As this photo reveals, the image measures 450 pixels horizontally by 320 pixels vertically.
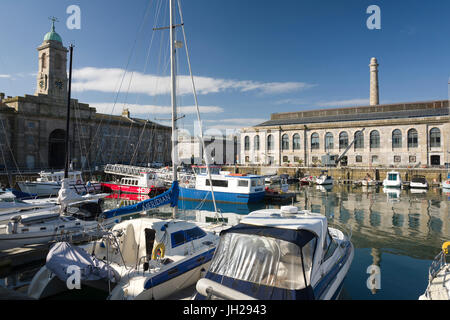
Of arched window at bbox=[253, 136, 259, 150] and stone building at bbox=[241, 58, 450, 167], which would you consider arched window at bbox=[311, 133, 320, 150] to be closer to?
stone building at bbox=[241, 58, 450, 167]

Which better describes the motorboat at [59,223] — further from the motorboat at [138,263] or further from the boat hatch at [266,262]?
the boat hatch at [266,262]

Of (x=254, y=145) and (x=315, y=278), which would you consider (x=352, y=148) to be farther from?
(x=315, y=278)

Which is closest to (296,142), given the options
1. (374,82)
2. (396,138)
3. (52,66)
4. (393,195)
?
(396,138)

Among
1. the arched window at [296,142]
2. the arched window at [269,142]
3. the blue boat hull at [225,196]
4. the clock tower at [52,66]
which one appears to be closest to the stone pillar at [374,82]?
the arched window at [296,142]

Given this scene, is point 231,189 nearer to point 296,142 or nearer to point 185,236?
point 185,236

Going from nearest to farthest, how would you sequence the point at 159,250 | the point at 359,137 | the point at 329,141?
1. the point at 159,250
2. the point at 359,137
3. the point at 329,141

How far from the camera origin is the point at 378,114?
6538 cm

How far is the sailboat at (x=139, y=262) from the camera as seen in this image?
7074 mm

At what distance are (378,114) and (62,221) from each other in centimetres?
7056

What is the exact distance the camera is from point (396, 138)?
2260 inches

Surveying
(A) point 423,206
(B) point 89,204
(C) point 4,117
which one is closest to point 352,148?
(A) point 423,206

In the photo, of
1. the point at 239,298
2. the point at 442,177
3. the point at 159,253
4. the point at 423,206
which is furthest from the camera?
the point at 442,177

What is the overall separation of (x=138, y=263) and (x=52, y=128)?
179ft

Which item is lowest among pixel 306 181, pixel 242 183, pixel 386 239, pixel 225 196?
pixel 386 239
